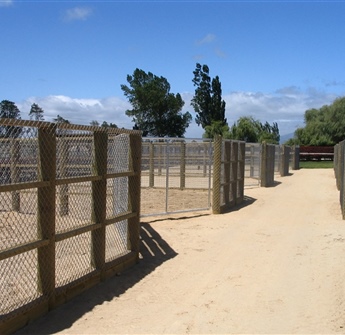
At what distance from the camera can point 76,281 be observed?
5.40 metres

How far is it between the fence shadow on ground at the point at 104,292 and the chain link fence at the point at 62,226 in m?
0.10

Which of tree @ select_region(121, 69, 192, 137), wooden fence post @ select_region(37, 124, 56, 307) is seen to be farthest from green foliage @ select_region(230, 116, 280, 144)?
wooden fence post @ select_region(37, 124, 56, 307)

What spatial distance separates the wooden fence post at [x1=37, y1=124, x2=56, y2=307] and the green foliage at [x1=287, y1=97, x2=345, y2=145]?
55374 mm

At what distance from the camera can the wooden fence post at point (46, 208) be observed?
473 cm

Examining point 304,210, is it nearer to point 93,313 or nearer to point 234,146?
point 234,146

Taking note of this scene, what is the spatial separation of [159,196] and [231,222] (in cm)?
598

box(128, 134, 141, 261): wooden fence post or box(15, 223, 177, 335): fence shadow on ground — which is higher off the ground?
box(128, 134, 141, 261): wooden fence post

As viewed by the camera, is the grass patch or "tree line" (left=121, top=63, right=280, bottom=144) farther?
"tree line" (left=121, top=63, right=280, bottom=144)

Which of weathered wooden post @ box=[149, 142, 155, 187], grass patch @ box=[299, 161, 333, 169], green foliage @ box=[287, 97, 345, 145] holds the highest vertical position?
green foliage @ box=[287, 97, 345, 145]

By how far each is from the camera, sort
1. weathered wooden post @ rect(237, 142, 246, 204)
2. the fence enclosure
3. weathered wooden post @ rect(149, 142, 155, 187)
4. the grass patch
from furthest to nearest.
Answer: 1. the grass patch
2. weathered wooden post @ rect(149, 142, 155, 187)
3. weathered wooden post @ rect(237, 142, 246, 204)
4. the fence enclosure

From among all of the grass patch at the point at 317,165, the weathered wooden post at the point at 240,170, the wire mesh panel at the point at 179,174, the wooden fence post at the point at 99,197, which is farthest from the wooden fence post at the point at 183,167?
the grass patch at the point at 317,165

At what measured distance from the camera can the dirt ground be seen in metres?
4.63

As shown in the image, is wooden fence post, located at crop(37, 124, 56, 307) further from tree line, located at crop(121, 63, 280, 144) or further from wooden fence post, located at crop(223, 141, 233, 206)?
tree line, located at crop(121, 63, 280, 144)

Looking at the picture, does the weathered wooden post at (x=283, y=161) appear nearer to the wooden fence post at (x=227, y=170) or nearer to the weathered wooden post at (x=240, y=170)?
the weathered wooden post at (x=240, y=170)
